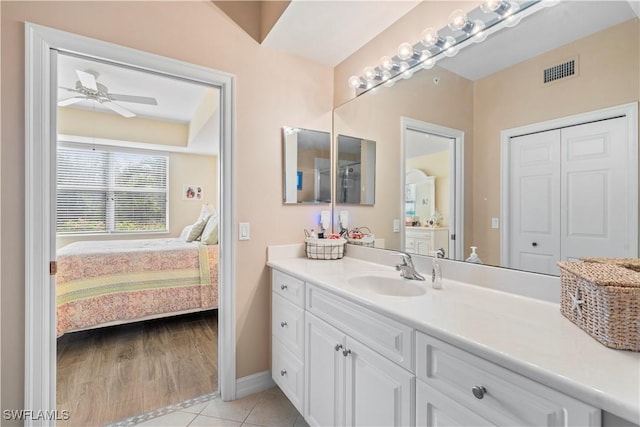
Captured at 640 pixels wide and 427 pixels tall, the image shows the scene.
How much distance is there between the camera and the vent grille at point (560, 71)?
3.50 ft

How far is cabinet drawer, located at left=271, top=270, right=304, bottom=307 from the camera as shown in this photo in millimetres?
1602

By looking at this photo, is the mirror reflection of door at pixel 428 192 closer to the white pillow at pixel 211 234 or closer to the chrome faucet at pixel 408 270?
the chrome faucet at pixel 408 270

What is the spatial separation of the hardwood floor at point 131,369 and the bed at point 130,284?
21 cm

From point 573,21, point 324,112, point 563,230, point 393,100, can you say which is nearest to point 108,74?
point 324,112

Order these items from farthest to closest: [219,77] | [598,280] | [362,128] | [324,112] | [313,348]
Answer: [324,112]
[362,128]
[219,77]
[313,348]
[598,280]

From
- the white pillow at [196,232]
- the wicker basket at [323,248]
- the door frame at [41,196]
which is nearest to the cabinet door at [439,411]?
the wicker basket at [323,248]

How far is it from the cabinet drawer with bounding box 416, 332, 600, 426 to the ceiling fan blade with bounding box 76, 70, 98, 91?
11.2ft

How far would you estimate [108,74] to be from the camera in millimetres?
2939

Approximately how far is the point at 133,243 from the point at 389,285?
3.47 metres

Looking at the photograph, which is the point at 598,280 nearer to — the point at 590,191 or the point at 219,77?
the point at 590,191

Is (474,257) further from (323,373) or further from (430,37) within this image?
(430,37)

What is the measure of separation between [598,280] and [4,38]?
2380mm

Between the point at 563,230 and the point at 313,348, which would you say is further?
the point at 313,348

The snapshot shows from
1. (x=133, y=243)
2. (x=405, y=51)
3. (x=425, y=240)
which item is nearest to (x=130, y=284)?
(x=133, y=243)
